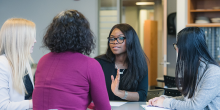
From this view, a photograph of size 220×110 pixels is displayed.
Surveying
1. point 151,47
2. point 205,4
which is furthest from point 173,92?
point 151,47

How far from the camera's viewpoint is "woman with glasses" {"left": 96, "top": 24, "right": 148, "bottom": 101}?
6.01 feet

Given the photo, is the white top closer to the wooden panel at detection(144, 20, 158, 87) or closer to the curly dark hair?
the curly dark hair

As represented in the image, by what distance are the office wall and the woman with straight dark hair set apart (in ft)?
11.5

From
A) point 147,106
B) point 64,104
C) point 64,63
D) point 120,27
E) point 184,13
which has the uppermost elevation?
point 184,13

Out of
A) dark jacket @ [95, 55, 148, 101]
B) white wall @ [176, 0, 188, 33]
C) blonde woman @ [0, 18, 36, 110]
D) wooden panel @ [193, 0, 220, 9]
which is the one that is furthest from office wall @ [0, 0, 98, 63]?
blonde woman @ [0, 18, 36, 110]

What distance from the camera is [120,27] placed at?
1.95 meters

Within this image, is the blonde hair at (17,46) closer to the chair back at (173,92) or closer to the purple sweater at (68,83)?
the purple sweater at (68,83)

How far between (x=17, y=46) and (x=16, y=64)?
128 mm

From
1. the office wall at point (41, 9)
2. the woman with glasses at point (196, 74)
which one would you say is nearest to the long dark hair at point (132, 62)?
the woman with glasses at point (196, 74)

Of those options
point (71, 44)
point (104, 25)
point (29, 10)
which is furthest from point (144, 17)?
point (71, 44)

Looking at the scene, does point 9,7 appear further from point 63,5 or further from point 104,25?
point 104,25

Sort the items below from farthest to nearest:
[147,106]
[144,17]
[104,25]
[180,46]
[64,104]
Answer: [144,17], [104,25], [147,106], [180,46], [64,104]

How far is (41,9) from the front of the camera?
471 centimetres

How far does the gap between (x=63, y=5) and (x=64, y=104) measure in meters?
3.95
